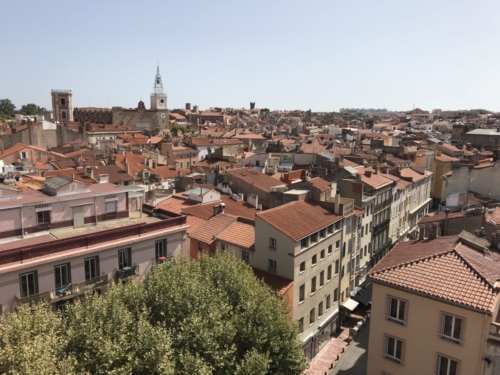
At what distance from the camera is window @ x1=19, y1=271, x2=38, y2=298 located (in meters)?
20.7

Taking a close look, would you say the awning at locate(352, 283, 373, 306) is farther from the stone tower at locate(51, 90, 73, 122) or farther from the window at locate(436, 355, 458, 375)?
the stone tower at locate(51, 90, 73, 122)

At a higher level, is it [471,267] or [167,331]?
[471,267]

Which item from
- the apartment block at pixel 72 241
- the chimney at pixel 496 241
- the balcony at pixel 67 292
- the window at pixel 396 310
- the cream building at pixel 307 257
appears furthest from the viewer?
the cream building at pixel 307 257

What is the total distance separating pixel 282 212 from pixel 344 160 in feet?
92.0

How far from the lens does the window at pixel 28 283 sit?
67.9 feet

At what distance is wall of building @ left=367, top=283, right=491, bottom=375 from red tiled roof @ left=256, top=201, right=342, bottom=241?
7.97 metres

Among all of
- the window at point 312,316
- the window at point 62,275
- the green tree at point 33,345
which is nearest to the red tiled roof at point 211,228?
the window at point 312,316

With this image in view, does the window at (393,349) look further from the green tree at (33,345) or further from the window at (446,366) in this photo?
the green tree at (33,345)

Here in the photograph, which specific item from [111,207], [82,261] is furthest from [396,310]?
[111,207]

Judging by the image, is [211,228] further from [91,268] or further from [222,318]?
[222,318]

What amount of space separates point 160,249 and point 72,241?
5.66 meters

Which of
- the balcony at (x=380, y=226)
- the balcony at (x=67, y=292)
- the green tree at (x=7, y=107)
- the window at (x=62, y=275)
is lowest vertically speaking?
the balcony at (x=380, y=226)

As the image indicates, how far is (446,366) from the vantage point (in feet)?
70.0

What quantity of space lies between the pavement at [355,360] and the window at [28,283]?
69.3 ft
